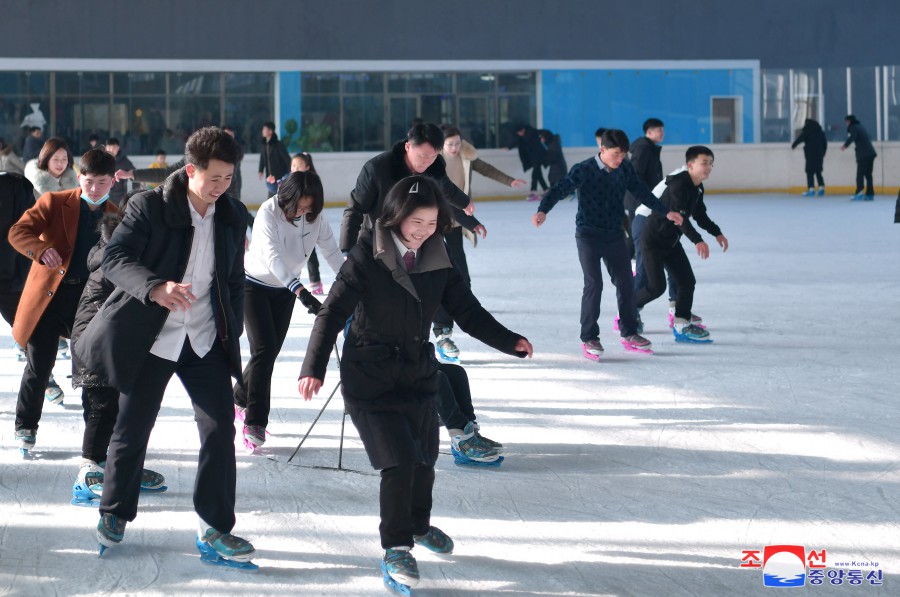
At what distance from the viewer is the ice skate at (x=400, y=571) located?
3285 millimetres

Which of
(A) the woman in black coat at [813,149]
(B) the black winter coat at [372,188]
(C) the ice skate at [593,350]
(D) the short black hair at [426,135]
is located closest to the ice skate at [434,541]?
A: (B) the black winter coat at [372,188]

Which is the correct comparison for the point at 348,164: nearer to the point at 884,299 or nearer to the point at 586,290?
the point at 884,299

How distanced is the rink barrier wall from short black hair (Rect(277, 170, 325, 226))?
61.0 ft

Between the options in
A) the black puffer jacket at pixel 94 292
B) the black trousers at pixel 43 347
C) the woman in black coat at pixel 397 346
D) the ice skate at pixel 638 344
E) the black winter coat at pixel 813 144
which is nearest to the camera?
the woman in black coat at pixel 397 346

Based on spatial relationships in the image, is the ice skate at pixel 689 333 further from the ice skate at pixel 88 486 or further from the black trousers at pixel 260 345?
the ice skate at pixel 88 486

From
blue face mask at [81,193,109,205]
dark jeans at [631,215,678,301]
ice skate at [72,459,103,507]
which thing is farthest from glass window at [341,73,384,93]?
ice skate at [72,459,103,507]

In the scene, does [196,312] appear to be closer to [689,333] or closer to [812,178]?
[689,333]

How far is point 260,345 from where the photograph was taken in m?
5.04

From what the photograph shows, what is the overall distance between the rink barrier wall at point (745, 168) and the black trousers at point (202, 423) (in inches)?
792

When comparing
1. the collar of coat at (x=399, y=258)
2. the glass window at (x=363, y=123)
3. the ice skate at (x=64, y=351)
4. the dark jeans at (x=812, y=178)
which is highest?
the glass window at (x=363, y=123)

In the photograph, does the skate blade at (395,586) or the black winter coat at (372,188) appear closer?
the skate blade at (395,586)

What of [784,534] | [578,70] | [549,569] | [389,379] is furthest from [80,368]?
[578,70]

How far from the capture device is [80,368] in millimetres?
3986

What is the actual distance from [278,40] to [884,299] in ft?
56.1
